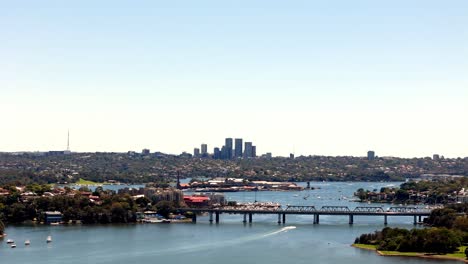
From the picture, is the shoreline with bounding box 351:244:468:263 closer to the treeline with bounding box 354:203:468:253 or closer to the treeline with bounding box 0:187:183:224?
the treeline with bounding box 354:203:468:253

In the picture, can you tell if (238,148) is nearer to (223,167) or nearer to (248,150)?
(248,150)

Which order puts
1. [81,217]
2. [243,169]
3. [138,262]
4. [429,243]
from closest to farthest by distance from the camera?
[138,262]
[429,243]
[81,217]
[243,169]

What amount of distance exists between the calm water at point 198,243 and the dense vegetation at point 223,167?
7105 centimetres

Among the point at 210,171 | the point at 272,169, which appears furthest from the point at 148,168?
the point at 272,169

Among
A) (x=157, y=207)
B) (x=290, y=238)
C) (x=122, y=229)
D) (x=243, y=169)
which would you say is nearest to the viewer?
(x=290, y=238)

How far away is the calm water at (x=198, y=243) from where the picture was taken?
129ft

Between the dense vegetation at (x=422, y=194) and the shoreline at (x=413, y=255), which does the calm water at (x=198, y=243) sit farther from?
the dense vegetation at (x=422, y=194)

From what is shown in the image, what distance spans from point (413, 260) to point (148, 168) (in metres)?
120

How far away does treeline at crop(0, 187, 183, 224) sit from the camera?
58312mm

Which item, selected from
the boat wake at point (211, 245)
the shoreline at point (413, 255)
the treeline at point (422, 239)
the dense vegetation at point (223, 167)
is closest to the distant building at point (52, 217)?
the boat wake at point (211, 245)

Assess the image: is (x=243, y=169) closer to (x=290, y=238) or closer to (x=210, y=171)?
(x=210, y=171)

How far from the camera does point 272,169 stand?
161m

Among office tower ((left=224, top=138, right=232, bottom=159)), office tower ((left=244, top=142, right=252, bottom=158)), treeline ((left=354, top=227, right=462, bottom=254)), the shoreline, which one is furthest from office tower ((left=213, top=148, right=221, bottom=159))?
the shoreline

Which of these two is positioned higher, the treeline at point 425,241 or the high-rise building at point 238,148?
the high-rise building at point 238,148
